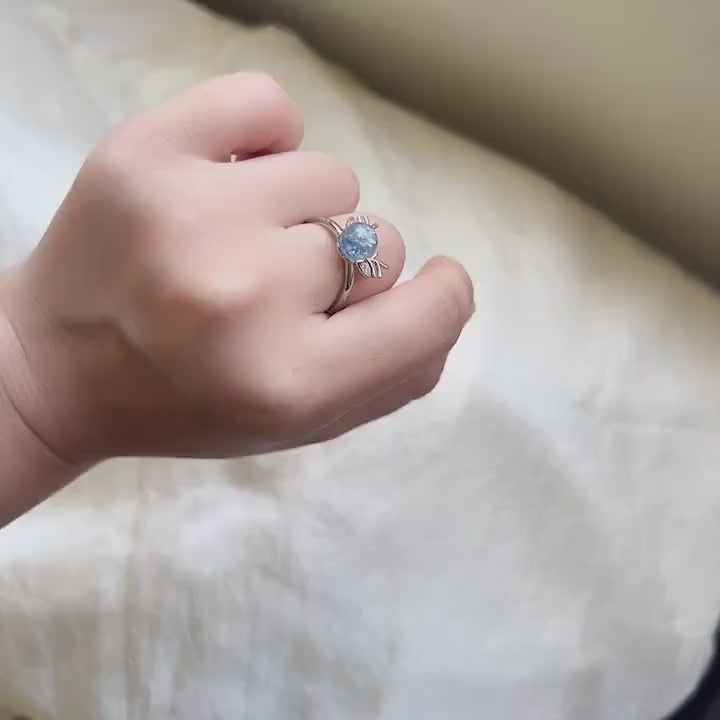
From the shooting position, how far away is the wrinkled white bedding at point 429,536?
51cm

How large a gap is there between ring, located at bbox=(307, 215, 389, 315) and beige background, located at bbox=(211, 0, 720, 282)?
11.5 inches

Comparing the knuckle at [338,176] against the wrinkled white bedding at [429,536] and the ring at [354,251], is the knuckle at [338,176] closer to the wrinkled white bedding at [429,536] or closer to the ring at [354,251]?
the ring at [354,251]

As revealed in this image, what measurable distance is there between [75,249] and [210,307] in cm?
8

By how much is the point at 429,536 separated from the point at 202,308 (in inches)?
8.3

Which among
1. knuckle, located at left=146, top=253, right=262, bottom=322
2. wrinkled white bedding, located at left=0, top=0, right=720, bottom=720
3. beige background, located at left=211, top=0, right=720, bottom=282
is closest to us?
knuckle, located at left=146, top=253, right=262, bottom=322

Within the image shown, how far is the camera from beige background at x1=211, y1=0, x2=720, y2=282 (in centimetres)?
61

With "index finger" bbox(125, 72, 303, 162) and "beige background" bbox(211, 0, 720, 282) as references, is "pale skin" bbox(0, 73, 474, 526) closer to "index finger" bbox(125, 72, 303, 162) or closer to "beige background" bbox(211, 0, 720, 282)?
"index finger" bbox(125, 72, 303, 162)

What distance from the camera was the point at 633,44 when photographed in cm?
62

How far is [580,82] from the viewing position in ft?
2.13

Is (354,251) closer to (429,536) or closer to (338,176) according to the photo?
(338,176)

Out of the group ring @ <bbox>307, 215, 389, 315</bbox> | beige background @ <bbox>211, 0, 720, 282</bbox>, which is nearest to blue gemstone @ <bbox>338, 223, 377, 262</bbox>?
ring @ <bbox>307, 215, 389, 315</bbox>

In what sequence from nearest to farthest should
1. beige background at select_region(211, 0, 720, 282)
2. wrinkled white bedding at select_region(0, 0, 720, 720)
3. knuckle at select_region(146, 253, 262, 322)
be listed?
knuckle at select_region(146, 253, 262, 322), wrinkled white bedding at select_region(0, 0, 720, 720), beige background at select_region(211, 0, 720, 282)

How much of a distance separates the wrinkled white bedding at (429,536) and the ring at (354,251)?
0.12m

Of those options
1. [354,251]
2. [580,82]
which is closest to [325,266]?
[354,251]
